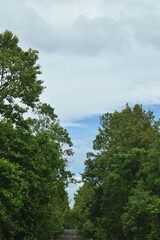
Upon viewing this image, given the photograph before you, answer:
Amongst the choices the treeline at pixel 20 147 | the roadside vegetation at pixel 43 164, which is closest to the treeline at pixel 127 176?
the roadside vegetation at pixel 43 164

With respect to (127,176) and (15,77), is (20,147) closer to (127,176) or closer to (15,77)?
(15,77)

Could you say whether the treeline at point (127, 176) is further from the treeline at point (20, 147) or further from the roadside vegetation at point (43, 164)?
the treeline at point (20, 147)

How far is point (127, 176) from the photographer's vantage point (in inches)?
1353

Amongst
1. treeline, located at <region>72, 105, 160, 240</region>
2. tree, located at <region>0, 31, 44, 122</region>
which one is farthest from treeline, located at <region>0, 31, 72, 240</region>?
treeline, located at <region>72, 105, 160, 240</region>

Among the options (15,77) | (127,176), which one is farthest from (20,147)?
(127,176)

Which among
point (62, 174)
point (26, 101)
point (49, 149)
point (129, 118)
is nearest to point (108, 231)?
point (62, 174)

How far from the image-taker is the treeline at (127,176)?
2719 centimetres

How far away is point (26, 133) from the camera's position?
2123 cm

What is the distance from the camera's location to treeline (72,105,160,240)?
89.2 ft

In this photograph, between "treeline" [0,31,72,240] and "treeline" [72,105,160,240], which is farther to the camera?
"treeline" [72,105,160,240]

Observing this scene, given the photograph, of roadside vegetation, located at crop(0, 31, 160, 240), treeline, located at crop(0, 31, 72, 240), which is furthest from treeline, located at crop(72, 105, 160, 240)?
treeline, located at crop(0, 31, 72, 240)

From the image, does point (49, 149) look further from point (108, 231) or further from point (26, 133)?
point (108, 231)

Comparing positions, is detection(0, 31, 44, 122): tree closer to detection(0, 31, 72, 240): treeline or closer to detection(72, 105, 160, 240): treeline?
detection(0, 31, 72, 240): treeline

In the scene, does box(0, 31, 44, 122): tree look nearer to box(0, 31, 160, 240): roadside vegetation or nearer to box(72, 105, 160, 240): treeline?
box(0, 31, 160, 240): roadside vegetation
